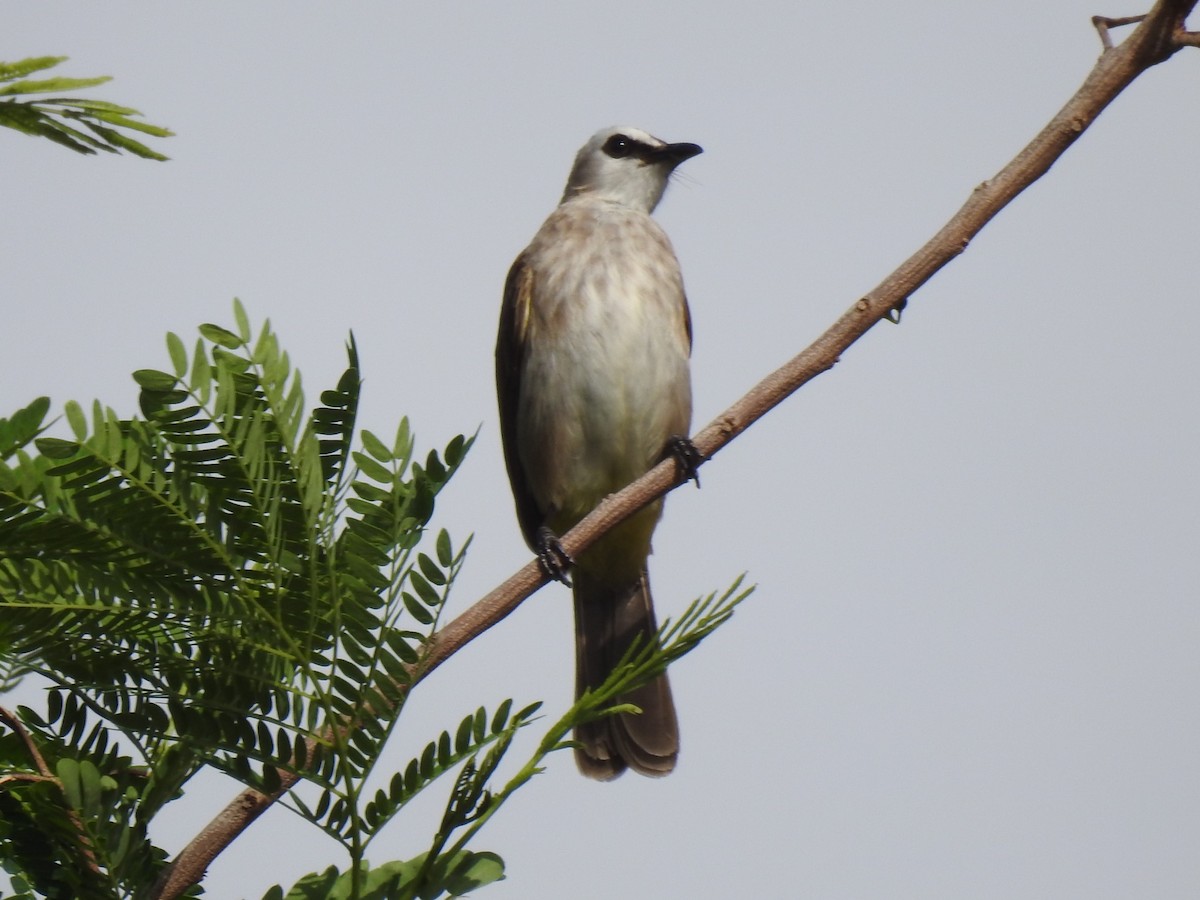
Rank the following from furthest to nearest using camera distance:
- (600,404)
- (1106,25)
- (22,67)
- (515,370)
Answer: (515,370) < (600,404) < (1106,25) < (22,67)

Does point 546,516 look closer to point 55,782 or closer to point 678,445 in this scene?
point 678,445

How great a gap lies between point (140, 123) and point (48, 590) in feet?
1.48

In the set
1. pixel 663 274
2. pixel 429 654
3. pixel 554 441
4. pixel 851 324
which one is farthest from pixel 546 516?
pixel 429 654

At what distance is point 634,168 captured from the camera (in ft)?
18.9

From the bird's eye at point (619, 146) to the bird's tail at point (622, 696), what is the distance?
1.81 m

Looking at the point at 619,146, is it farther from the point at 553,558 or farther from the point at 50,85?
the point at 50,85

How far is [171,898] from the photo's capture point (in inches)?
52.7

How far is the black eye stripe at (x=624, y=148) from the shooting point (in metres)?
5.79

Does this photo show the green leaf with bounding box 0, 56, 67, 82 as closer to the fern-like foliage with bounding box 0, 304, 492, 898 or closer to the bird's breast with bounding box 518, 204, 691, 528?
the fern-like foliage with bounding box 0, 304, 492, 898

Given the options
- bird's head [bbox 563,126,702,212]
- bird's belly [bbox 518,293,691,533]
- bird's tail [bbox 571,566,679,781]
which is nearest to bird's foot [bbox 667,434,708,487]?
bird's belly [bbox 518,293,691,533]

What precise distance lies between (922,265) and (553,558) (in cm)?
162

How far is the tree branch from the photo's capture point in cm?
211

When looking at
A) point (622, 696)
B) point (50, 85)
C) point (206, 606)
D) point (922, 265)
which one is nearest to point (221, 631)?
point (206, 606)

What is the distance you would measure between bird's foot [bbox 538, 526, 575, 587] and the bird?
0.05 m
